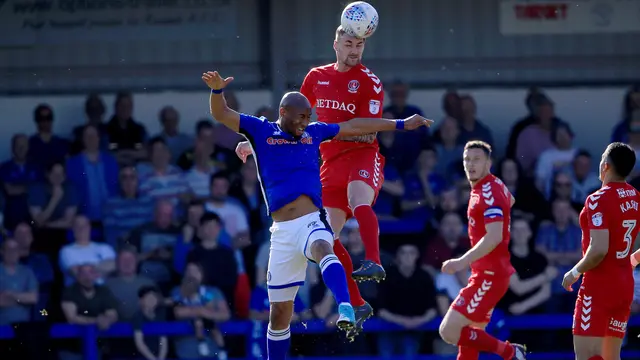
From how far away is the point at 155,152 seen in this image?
1412 centimetres

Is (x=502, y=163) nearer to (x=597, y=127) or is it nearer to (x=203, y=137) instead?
(x=597, y=127)

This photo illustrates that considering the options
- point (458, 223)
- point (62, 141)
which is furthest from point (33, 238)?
point (458, 223)

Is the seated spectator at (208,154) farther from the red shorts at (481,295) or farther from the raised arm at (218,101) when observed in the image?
the raised arm at (218,101)

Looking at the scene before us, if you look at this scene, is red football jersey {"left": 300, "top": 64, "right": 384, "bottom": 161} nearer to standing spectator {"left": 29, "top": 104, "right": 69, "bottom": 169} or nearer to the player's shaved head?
the player's shaved head

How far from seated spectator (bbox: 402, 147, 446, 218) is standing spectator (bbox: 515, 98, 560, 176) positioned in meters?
1.06

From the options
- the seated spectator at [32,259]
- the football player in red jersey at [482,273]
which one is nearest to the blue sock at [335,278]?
the football player in red jersey at [482,273]

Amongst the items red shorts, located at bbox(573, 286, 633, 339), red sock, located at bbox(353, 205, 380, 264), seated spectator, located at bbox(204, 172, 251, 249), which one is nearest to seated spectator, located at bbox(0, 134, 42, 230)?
seated spectator, located at bbox(204, 172, 251, 249)

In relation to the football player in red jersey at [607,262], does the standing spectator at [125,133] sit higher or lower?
higher

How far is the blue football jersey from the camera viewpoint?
8289 millimetres

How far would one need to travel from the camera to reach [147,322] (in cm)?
1346

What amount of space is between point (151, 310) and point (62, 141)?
240cm

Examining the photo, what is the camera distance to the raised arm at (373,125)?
8719 mm

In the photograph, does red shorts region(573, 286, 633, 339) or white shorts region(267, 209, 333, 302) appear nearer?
white shorts region(267, 209, 333, 302)

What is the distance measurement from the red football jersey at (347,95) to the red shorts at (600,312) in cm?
198
